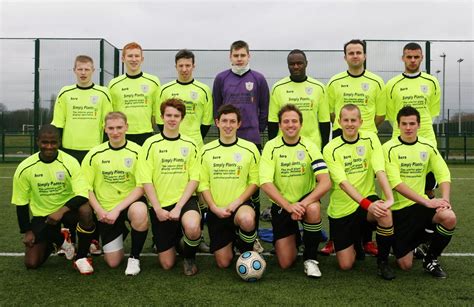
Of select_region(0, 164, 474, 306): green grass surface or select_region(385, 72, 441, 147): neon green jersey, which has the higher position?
select_region(385, 72, 441, 147): neon green jersey

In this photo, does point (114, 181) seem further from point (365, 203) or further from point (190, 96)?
point (365, 203)

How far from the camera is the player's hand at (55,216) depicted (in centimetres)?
378

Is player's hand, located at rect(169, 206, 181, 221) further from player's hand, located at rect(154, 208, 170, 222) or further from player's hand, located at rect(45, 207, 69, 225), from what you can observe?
player's hand, located at rect(45, 207, 69, 225)

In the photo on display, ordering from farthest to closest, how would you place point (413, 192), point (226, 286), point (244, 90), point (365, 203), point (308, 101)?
point (244, 90), point (308, 101), point (413, 192), point (365, 203), point (226, 286)

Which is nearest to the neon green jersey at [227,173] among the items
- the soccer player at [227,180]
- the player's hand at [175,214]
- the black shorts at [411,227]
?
the soccer player at [227,180]

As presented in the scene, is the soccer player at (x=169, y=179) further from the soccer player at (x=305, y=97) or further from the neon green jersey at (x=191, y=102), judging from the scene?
the soccer player at (x=305, y=97)

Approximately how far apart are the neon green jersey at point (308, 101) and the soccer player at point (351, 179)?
652 millimetres

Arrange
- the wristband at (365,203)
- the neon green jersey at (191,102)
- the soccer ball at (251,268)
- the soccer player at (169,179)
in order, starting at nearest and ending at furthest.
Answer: the soccer ball at (251,268)
the wristband at (365,203)
the soccer player at (169,179)
the neon green jersey at (191,102)

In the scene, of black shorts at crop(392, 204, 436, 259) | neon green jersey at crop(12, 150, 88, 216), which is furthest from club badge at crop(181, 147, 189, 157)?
black shorts at crop(392, 204, 436, 259)

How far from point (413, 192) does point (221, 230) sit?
163cm

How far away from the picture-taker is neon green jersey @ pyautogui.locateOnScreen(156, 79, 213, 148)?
474 cm

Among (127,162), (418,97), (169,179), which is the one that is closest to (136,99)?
(127,162)

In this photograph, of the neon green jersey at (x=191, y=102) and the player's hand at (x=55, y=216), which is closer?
the player's hand at (x=55, y=216)

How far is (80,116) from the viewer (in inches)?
181
